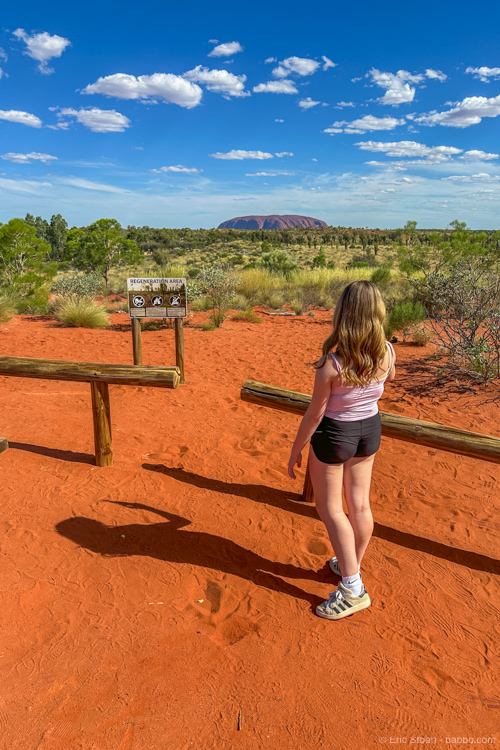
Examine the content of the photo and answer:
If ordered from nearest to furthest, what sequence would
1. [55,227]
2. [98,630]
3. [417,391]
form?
[98,630] → [417,391] → [55,227]

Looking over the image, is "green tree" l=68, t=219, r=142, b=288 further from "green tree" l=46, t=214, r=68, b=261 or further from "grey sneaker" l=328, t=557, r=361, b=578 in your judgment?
"green tree" l=46, t=214, r=68, b=261

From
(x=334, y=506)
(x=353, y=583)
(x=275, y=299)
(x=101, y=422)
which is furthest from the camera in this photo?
(x=275, y=299)

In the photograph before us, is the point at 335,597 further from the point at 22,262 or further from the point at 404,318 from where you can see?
the point at 22,262

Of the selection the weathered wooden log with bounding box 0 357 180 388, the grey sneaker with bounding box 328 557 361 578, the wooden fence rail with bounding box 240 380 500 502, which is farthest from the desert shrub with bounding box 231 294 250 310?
the grey sneaker with bounding box 328 557 361 578

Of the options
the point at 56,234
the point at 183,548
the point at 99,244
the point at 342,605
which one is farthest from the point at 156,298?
the point at 56,234

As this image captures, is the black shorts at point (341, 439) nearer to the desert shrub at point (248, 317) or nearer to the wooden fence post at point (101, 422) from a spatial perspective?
the wooden fence post at point (101, 422)

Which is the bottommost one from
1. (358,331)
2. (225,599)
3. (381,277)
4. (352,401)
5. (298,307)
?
(225,599)

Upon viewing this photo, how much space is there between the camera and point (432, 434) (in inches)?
125

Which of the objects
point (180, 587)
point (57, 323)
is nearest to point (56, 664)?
point (180, 587)

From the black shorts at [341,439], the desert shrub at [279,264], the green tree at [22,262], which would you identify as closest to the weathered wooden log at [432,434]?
the black shorts at [341,439]

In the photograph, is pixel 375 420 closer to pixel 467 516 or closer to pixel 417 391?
pixel 467 516

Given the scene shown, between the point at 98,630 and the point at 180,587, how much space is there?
0.52 m

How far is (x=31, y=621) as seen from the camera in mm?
2555

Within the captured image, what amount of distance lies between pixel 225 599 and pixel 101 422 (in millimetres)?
2028
